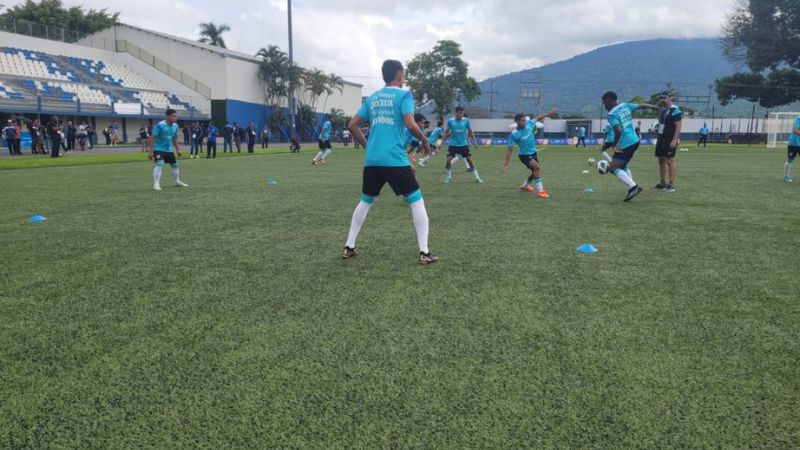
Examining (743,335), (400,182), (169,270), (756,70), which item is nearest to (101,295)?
(169,270)

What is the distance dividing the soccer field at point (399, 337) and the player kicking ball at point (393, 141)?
2.40 ft

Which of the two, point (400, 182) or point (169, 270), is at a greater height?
point (400, 182)

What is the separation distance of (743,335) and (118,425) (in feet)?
12.3

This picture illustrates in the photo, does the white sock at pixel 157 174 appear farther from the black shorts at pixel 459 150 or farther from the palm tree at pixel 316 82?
the palm tree at pixel 316 82

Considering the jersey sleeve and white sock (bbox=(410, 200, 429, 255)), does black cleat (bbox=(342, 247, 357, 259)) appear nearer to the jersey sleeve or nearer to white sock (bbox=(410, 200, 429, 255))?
white sock (bbox=(410, 200, 429, 255))

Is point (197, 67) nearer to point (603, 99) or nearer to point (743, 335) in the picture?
point (603, 99)

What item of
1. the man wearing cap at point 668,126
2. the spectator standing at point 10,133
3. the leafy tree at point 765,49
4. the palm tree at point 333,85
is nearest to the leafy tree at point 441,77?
the palm tree at point 333,85

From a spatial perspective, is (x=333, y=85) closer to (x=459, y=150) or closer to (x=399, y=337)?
(x=459, y=150)

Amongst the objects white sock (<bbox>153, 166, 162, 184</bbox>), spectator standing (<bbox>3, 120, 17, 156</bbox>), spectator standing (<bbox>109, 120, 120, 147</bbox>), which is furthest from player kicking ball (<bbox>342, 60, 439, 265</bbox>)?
spectator standing (<bbox>109, 120, 120, 147</bbox>)

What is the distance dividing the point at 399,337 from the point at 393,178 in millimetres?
2191

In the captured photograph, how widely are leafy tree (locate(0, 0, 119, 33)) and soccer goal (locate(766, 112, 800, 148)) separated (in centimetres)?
6284

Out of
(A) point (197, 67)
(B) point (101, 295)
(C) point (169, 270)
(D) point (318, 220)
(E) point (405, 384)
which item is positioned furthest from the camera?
(A) point (197, 67)

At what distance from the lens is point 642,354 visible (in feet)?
10.2

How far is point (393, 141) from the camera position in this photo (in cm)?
516
